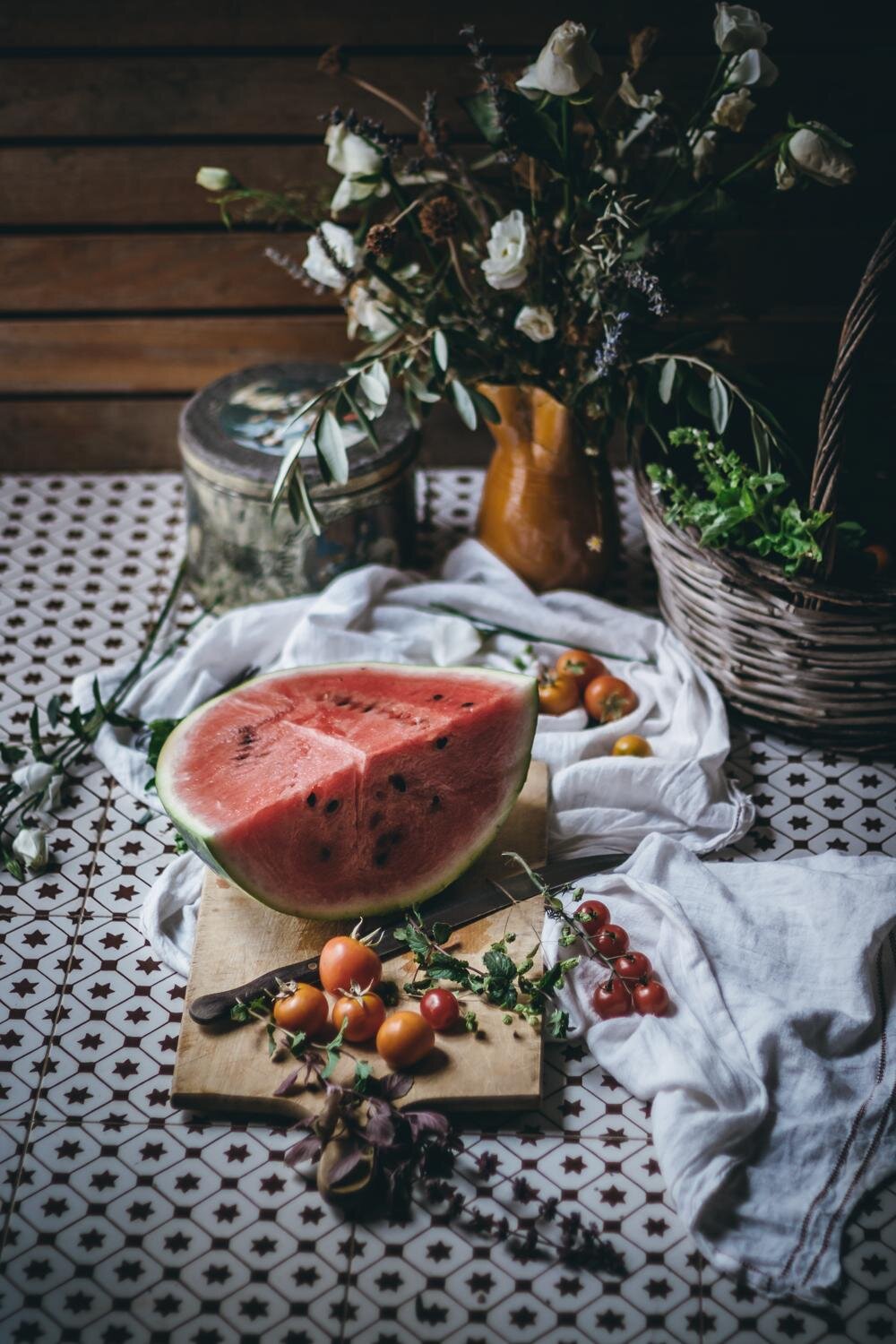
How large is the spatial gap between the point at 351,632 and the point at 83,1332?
2.80 feet

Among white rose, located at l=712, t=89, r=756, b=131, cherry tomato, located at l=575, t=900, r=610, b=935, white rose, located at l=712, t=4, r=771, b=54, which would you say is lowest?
cherry tomato, located at l=575, t=900, r=610, b=935

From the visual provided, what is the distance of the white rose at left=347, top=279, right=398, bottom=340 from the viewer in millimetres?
1600

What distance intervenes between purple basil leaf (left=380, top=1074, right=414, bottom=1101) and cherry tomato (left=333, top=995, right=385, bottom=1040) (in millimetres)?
53

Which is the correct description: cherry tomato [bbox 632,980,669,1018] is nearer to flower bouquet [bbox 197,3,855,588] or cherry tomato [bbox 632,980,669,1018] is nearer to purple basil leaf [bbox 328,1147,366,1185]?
purple basil leaf [bbox 328,1147,366,1185]

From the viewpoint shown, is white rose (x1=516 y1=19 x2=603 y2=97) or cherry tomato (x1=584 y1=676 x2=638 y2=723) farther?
cherry tomato (x1=584 y1=676 x2=638 y2=723)

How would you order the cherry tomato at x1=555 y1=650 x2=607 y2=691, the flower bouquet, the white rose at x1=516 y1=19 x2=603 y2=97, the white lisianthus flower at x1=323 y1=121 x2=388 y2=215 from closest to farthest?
1. the white rose at x1=516 y1=19 x2=603 y2=97
2. the flower bouquet
3. the white lisianthus flower at x1=323 y1=121 x2=388 y2=215
4. the cherry tomato at x1=555 y1=650 x2=607 y2=691

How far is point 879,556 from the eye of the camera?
1464 mm

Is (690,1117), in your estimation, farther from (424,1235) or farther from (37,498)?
(37,498)

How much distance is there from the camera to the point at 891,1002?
127 cm

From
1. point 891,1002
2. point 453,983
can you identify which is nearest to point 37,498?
point 453,983

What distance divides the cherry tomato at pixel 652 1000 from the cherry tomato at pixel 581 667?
49cm

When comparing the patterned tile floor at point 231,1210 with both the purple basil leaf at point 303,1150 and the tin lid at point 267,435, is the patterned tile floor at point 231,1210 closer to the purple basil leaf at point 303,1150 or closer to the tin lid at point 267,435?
the purple basil leaf at point 303,1150

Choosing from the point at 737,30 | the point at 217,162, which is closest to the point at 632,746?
the point at 737,30

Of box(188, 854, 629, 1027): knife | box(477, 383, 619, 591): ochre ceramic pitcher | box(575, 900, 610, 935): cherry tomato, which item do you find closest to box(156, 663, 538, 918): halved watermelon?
box(188, 854, 629, 1027): knife
